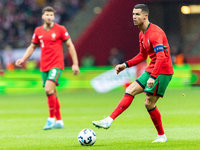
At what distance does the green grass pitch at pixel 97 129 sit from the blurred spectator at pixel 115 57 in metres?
10.0

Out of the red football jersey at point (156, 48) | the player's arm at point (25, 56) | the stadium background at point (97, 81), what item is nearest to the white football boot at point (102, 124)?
the stadium background at point (97, 81)

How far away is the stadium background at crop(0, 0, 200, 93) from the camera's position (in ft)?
86.8

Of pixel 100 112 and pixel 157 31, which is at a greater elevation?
pixel 157 31

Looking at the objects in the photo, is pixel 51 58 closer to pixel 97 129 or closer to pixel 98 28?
pixel 97 129

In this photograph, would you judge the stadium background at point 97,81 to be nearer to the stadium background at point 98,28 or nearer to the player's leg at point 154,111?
the stadium background at point 98,28

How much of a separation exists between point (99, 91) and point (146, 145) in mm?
13508

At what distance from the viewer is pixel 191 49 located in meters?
25.5

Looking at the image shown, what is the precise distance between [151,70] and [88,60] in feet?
65.0

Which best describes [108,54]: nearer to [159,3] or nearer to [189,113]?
[159,3]

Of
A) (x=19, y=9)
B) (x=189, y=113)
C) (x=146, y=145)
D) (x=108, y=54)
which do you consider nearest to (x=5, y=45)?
(x=19, y=9)

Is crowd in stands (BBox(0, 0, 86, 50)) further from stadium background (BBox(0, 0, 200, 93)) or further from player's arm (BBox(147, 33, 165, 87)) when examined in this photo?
player's arm (BBox(147, 33, 165, 87))

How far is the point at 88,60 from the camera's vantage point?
2650 centimetres

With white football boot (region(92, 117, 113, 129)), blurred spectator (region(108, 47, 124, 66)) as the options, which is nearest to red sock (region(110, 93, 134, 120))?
white football boot (region(92, 117, 113, 129))

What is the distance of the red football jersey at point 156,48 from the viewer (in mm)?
6309
